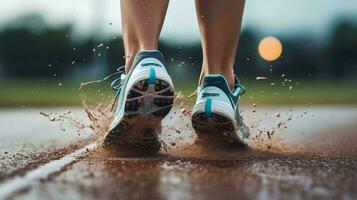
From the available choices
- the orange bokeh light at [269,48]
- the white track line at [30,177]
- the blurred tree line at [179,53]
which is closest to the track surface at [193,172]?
the white track line at [30,177]

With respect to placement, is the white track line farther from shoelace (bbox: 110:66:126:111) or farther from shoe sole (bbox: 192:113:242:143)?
shoe sole (bbox: 192:113:242:143)

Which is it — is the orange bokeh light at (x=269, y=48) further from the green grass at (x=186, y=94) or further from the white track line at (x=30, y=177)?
the white track line at (x=30, y=177)

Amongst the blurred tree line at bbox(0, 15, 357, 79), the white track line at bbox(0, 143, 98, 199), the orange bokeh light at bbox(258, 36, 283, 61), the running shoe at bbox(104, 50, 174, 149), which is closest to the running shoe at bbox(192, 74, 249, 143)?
the running shoe at bbox(104, 50, 174, 149)

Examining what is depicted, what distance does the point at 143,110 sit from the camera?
7.36 ft

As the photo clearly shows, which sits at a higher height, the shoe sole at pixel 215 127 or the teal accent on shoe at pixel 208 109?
the teal accent on shoe at pixel 208 109

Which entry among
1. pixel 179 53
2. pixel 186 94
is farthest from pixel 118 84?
pixel 179 53

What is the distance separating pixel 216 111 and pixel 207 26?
378 mm

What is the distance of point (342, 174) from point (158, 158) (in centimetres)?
63

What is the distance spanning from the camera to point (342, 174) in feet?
6.35

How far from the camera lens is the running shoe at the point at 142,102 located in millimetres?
2221

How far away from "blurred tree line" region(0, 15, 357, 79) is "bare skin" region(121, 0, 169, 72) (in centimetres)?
4802

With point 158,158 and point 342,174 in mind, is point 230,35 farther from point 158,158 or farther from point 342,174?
point 342,174

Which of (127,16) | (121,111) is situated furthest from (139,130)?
A: (127,16)

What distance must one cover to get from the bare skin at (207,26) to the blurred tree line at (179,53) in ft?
157
